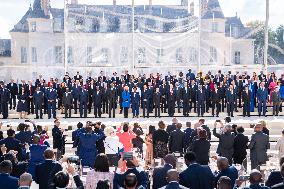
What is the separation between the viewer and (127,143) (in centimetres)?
1556

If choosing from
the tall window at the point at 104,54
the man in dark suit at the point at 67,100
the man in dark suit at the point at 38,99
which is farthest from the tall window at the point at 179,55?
the man in dark suit at the point at 38,99

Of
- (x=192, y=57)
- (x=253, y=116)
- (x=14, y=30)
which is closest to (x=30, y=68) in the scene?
(x=192, y=57)

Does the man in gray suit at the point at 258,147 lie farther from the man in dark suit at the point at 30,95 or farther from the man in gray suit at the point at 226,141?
the man in dark suit at the point at 30,95

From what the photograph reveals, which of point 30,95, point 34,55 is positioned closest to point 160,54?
point 30,95

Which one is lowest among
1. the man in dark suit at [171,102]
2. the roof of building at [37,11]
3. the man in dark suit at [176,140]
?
the man in dark suit at [176,140]

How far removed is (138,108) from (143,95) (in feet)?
1.90

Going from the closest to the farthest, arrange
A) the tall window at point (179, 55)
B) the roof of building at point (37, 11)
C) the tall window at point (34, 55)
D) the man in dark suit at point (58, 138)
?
1. the man in dark suit at point (58, 138)
2. the tall window at point (179, 55)
3. the tall window at point (34, 55)
4. the roof of building at point (37, 11)

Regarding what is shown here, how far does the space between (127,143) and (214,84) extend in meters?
12.8

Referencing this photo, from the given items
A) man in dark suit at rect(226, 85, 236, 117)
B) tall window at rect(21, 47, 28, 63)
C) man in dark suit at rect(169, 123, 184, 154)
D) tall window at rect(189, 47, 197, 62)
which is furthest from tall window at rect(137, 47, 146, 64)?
man in dark suit at rect(169, 123, 184, 154)

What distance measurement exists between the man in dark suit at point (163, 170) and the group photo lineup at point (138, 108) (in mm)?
19

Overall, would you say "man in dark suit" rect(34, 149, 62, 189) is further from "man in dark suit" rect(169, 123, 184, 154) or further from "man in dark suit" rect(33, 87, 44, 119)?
"man in dark suit" rect(33, 87, 44, 119)

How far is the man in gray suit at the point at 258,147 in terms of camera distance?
1526cm

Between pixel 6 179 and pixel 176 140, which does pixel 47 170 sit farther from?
pixel 176 140

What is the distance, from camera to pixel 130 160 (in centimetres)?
1064
